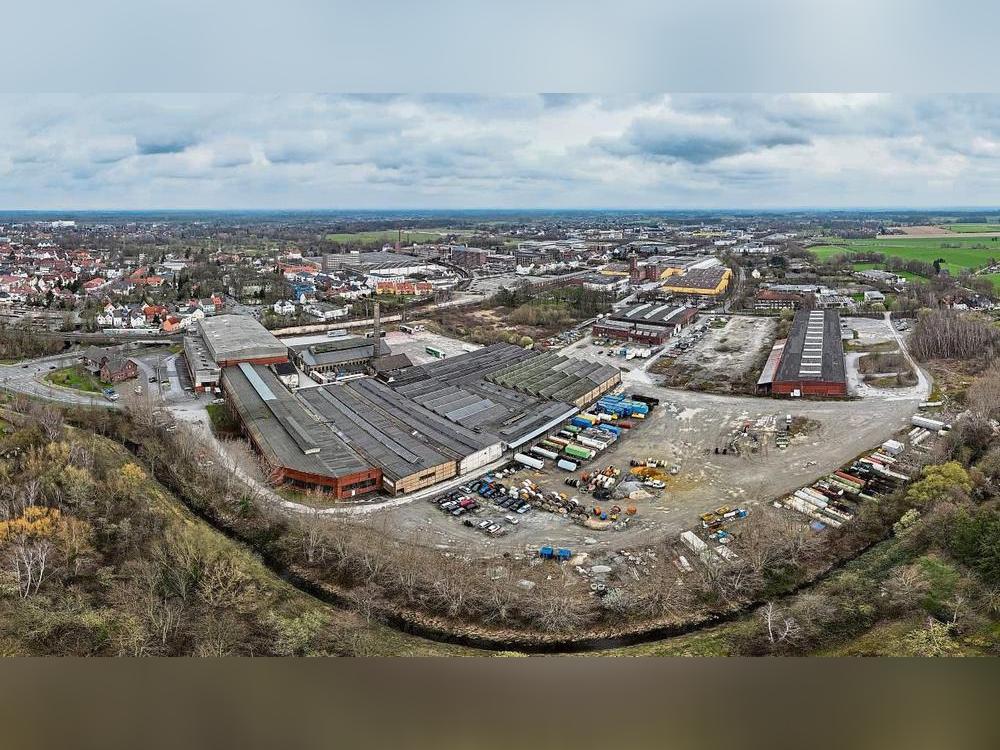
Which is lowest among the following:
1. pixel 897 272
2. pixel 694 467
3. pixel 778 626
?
pixel 778 626

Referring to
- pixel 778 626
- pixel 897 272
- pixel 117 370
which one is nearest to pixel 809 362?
pixel 897 272

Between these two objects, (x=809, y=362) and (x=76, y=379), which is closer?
(x=76, y=379)

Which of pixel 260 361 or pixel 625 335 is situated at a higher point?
pixel 625 335

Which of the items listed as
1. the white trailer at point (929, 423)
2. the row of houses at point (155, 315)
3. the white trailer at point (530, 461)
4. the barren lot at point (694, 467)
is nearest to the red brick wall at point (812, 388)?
the barren lot at point (694, 467)

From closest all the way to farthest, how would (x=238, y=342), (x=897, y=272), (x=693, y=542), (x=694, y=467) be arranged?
(x=693, y=542) → (x=694, y=467) → (x=238, y=342) → (x=897, y=272)

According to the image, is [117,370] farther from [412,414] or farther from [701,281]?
[701,281]

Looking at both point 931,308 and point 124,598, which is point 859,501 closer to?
point 931,308

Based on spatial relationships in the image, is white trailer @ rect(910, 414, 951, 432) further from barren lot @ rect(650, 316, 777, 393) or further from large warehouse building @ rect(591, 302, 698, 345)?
large warehouse building @ rect(591, 302, 698, 345)

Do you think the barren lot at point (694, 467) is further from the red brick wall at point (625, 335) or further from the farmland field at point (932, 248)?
the red brick wall at point (625, 335)
